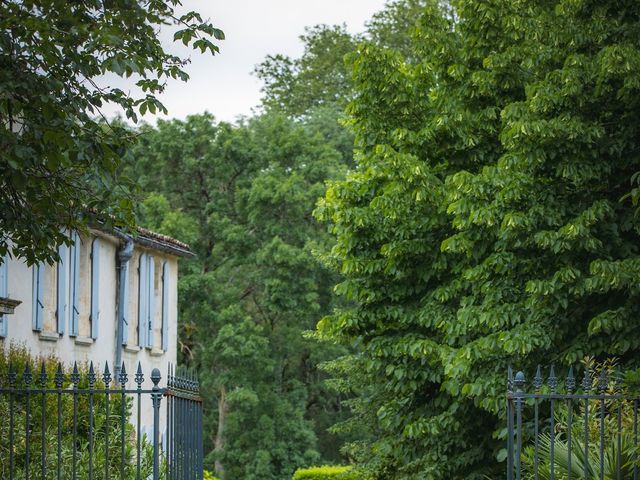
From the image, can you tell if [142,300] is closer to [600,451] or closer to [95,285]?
[95,285]

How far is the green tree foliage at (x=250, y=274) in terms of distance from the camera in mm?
36812

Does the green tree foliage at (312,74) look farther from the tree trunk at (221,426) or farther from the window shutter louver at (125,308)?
the window shutter louver at (125,308)

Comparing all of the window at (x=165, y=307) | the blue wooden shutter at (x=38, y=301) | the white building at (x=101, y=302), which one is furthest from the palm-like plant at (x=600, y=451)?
the window at (x=165, y=307)

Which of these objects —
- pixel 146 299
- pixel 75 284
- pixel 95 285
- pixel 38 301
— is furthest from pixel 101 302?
pixel 38 301

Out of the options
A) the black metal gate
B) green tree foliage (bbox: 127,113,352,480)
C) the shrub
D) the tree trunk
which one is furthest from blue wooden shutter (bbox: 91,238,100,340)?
the tree trunk

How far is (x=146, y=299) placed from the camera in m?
25.8

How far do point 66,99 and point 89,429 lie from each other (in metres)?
3.05

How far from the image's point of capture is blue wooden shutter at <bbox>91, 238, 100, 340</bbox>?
74.9 feet

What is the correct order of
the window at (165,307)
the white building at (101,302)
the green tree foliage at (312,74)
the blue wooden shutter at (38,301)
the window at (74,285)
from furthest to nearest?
the green tree foliage at (312,74)
the window at (165,307)
the window at (74,285)
the blue wooden shutter at (38,301)
the white building at (101,302)

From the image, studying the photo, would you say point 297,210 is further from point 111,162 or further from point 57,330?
point 111,162

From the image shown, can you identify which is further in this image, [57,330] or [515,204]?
[57,330]

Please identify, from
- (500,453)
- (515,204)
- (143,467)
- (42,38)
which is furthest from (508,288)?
(42,38)

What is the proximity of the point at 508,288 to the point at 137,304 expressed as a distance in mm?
9852

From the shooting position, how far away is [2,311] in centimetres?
1372
